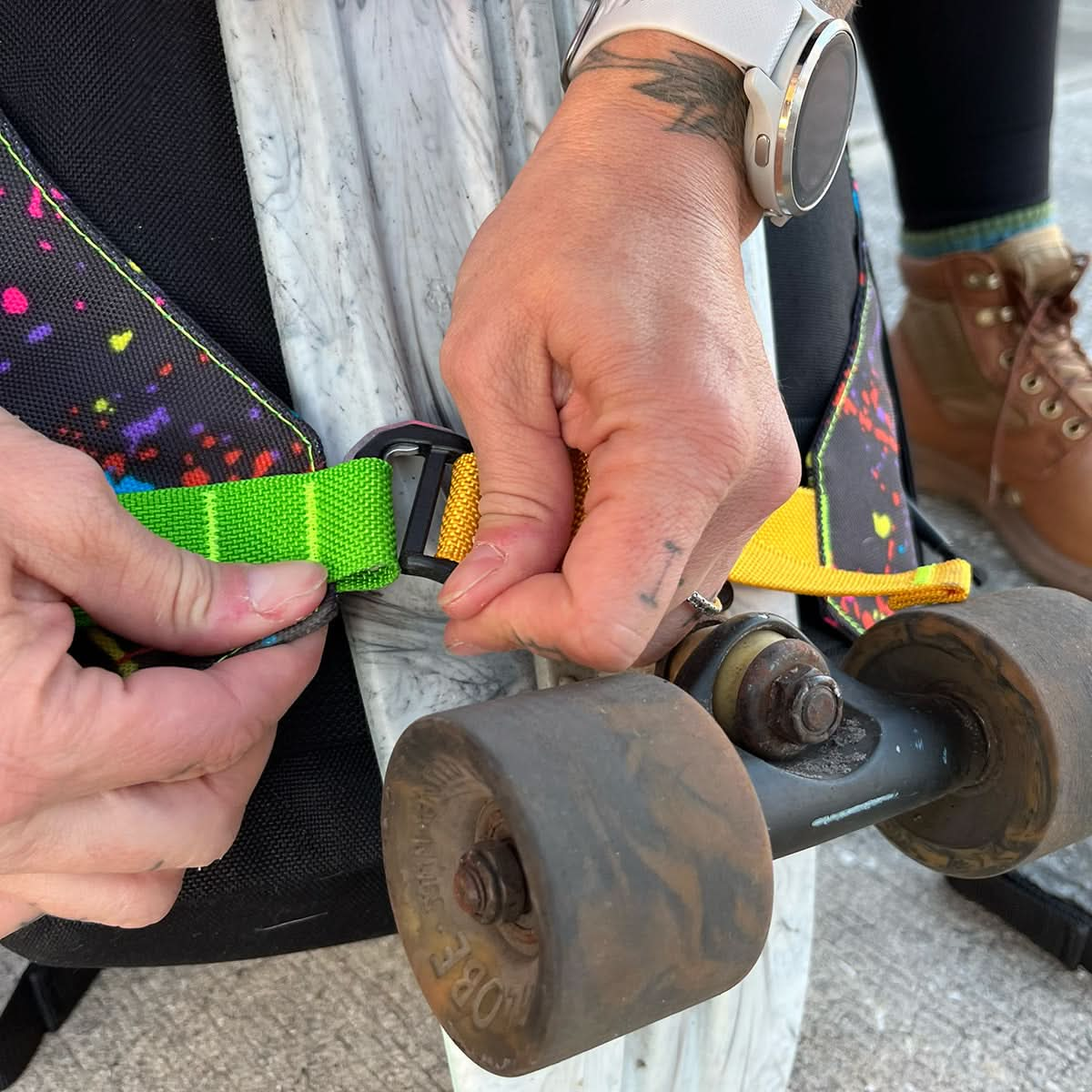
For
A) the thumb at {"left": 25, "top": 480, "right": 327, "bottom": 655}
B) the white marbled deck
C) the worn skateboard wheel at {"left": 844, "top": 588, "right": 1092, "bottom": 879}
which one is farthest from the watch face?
the thumb at {"left": 25, "top": 480, "right": 327, "bottom": 655}

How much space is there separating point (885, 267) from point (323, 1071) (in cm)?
195

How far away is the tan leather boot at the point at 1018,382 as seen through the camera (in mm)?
1445

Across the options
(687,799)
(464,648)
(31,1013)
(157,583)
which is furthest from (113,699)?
(31,1013)

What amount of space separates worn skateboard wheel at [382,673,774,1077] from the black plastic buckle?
0.17 metres

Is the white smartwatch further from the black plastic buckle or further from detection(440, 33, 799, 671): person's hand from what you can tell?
the black plastic buckle

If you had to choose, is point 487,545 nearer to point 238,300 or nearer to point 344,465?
point 344,465

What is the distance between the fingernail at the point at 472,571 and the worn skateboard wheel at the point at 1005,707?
0.27 meters

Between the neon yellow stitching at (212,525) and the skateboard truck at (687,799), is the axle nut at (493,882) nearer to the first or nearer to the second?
the skateboard truck at (687,799)

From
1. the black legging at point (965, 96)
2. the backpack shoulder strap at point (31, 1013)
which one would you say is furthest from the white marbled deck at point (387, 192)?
the black legging at point (965, 96)

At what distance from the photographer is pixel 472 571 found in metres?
0.61

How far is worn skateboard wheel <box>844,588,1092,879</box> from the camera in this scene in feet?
2.08

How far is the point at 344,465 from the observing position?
0.68m

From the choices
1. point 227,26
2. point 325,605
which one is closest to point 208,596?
point 325,605

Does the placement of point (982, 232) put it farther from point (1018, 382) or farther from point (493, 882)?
point (493, 882)
